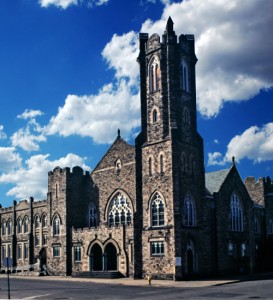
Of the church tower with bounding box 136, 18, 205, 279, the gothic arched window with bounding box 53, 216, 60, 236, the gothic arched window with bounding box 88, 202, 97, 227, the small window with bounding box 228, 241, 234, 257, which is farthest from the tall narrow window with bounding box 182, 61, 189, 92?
the gothic arched window with bounding box 53, 216, 60, 236

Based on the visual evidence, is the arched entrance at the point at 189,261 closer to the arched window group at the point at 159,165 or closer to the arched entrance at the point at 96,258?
the arched window group at the point at 159,165

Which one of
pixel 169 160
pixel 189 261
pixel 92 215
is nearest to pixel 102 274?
pixel 92 215

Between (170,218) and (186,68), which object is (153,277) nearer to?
(170,218)

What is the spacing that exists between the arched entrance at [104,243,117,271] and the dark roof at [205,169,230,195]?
12139mm

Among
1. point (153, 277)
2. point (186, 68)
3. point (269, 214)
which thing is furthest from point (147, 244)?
point (269, 214)

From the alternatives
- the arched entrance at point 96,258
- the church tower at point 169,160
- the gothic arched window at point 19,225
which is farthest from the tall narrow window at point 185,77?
the gothic arched window at point 19,225

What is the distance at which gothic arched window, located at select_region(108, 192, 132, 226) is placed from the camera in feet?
165

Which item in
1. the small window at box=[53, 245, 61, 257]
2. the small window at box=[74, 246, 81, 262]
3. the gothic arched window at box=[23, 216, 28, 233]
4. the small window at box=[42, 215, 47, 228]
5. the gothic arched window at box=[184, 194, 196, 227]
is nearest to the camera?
the gothic arched window at box=[184, 194, 196, 227]

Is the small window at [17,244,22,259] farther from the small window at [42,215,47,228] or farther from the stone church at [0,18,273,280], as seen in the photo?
the small window at [42,215,47,228]

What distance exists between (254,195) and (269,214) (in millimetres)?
3251

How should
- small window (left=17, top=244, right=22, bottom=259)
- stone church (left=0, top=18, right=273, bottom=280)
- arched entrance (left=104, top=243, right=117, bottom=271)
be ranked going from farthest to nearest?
small window (left=17, top=244, right=22, bottom=259)
arched entrance (left=104, top=243, right=117, bottom=271)
stone church (left=0, top=18, right=273, bottom=280)

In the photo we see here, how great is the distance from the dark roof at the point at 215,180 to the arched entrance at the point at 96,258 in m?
13.5

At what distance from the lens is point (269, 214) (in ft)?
210

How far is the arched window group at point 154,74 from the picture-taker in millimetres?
48312
